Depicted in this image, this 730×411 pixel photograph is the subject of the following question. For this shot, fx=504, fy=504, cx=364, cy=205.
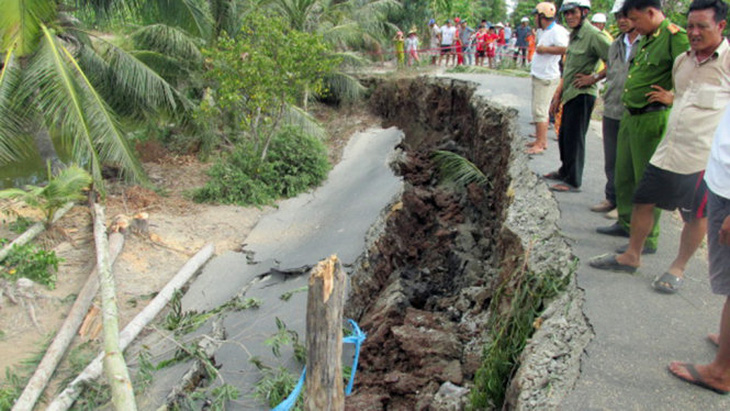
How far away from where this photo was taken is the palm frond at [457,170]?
8.63 metres

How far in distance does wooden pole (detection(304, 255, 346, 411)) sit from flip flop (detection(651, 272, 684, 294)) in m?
2.43

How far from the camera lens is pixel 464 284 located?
20.7 feet

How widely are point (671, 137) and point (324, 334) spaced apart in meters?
2.75

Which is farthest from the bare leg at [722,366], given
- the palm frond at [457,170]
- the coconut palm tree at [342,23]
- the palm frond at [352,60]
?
the palm frond at [352,60]

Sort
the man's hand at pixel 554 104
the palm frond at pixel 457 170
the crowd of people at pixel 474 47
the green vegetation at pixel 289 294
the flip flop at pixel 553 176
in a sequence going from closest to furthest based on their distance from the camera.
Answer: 1. the flip flop at pixel 553 176
2. the man's hand at pixel 554 104
3. the green vegetation at pixel 289 294
4. the palm frond at pixel 457 170
5. the crowd of people at pixel 474 47

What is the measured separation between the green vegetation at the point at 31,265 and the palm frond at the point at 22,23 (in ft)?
11.2

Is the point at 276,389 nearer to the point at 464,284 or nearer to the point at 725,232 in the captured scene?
the point at 464,284

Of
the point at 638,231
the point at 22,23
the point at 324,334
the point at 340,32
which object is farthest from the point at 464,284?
the point at 340,32

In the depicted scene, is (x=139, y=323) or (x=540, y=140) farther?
(x=540, y=140)

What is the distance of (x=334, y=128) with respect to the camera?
52.4 feet

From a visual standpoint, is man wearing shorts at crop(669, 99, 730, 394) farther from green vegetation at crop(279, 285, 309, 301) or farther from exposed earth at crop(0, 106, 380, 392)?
exposed earth at crop(0, 106, 380, 392)

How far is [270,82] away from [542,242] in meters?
6.93

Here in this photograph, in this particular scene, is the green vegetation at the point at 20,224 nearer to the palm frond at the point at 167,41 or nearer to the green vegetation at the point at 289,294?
the green vegetation at the point at 289,294

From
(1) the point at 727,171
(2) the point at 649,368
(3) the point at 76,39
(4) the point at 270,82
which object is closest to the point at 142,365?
(2) the point at 649,368
